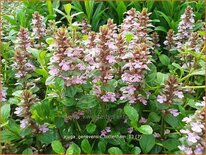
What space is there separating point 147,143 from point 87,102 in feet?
1.01

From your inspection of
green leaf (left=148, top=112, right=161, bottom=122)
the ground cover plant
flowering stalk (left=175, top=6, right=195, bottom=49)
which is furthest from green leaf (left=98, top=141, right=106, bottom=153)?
flowering stalk (left=175, top=6, right=195, bottom=49)

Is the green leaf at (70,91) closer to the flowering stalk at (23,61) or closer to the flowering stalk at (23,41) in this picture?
the flowering stalk at (23,61)

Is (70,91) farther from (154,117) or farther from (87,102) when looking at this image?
(154,117)

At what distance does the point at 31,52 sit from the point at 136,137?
0.63 metres

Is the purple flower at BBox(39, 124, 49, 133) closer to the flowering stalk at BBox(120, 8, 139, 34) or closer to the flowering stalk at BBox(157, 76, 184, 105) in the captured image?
Result: the flowering stalk at BBox(157, 76, 184, 105)

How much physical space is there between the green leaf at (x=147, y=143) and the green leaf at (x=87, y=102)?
26 cm

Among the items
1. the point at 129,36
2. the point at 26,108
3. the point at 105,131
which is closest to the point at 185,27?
the point at 129,36

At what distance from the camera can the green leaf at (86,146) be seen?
64.9 inches

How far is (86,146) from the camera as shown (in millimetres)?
1655

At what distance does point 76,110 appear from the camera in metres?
1.79

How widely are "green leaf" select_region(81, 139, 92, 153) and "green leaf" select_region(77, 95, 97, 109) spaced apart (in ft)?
0.46

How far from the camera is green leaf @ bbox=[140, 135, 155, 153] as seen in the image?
1691 millimetres

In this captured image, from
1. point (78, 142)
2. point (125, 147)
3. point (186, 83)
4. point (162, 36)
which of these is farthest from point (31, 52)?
point (162, 36)

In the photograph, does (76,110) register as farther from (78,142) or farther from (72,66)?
(72,66)
